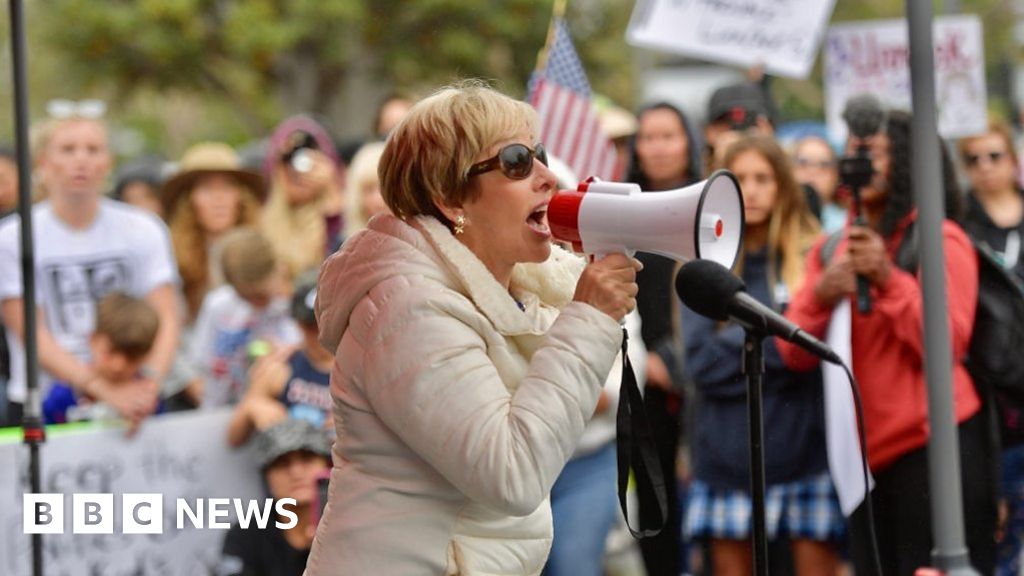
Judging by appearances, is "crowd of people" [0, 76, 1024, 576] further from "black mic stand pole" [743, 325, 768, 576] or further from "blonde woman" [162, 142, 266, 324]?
"black mic stand pole" [743, 325, 768, 576]

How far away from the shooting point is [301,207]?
24.3ft

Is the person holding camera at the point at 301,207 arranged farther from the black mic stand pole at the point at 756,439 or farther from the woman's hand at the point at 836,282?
the black mic stand pole at the point at 756,439

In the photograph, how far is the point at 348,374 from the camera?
3.05 meters

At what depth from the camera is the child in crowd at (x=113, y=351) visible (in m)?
6.38

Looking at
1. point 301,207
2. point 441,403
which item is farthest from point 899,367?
point 301,207

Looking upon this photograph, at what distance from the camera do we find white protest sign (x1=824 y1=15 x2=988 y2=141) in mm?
8383

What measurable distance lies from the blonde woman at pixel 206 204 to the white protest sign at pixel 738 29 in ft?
6.63

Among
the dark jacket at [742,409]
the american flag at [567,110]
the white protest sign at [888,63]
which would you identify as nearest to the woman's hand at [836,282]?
the dark jacket at [742,409]

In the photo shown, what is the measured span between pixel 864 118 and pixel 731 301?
7.56 ft

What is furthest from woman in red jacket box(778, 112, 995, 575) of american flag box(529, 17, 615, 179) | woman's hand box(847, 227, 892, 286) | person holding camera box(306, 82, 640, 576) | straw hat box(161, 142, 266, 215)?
straw hat box(161, 142, 266, 215)

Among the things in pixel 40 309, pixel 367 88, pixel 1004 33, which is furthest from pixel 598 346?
pixel 1004 33

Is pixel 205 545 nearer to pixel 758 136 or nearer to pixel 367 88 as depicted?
pixel 758 136

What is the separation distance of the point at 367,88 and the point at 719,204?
17324 millimetres

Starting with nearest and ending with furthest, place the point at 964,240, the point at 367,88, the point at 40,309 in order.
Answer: the point at 964,240 → the point at 40,309 → the point at 367,88
